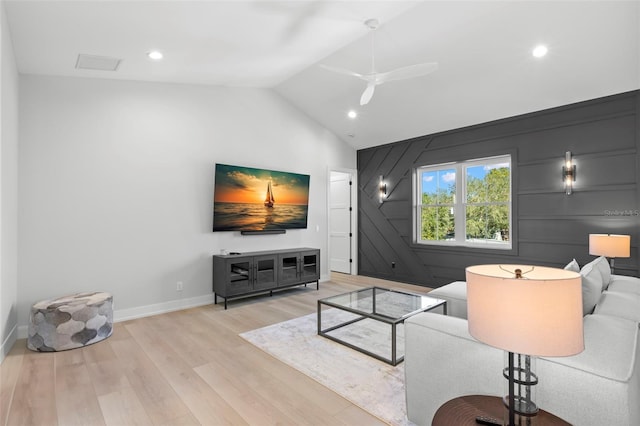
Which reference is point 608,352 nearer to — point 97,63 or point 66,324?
point 66,324

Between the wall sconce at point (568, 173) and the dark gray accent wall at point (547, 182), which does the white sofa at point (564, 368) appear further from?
the wall sconce at point (568, 173)

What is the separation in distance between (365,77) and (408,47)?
1.21 m

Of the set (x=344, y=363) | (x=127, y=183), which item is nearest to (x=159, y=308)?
(x=127, y=183)

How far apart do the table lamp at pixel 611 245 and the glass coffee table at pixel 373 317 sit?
2.03 meters

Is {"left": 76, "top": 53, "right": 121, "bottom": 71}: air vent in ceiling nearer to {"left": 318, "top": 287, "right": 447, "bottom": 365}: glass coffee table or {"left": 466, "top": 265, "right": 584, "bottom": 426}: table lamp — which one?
{"left": 318, "top": 287, "right": 447, "bottom": 365}: glass coffee table

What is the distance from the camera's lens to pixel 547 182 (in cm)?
458

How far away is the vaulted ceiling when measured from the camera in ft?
9.21

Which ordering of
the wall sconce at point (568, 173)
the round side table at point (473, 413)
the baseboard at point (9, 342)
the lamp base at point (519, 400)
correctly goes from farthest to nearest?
1. the wall sconce at point (568, 173)
2. the baseboard at point (9, 342)
3. the round side table at point (473, 413)
4. the lamp base at point (519, 400)

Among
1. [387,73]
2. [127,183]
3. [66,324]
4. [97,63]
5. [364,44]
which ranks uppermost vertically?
[364,44]

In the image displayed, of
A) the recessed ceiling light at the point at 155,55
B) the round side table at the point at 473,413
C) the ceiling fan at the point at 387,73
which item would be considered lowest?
the round side table at the point at 473,413

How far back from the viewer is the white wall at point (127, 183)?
362 centimetres

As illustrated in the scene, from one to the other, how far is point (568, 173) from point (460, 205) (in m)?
1.61

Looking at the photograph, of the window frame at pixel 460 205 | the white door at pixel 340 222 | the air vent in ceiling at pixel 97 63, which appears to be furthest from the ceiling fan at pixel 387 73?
the white door at pixel 340 222

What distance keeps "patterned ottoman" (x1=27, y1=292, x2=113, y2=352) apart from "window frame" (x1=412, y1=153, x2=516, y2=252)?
4852 millimetres
